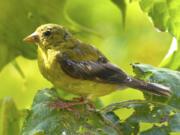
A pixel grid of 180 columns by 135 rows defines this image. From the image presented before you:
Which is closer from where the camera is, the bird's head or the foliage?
the foliage

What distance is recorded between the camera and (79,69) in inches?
74.1

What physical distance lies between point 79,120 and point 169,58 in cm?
45

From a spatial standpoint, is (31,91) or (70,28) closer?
(70,28)

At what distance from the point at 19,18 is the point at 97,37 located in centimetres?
34

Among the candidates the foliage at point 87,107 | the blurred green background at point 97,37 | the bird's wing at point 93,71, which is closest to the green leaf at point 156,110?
the foliage at point 87,107

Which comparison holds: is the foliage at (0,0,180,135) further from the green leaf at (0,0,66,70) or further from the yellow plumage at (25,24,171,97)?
the yellow plumage at (25,24,171,97)

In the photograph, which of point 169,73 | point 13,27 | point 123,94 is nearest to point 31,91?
point 13,27

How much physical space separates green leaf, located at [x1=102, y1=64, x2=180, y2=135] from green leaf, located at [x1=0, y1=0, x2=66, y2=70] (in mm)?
419

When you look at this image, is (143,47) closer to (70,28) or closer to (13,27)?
(70,28)

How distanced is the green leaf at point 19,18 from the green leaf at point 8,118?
190mm

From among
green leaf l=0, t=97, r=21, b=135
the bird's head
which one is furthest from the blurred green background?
green leaf l=0, t=97, r=21, b=135

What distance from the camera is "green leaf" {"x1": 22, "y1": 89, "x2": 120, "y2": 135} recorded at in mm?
1316

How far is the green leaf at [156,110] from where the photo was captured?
147 cm

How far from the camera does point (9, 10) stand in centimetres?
149
